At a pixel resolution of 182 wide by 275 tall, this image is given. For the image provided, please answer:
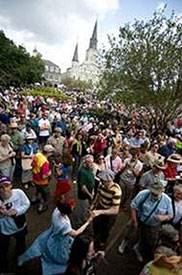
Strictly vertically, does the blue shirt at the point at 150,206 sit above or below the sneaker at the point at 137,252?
above

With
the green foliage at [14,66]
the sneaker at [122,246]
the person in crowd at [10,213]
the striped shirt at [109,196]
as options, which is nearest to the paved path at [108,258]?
the sneaker at [122,246]

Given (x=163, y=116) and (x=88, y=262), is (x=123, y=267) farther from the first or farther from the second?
(x=163, y=116)

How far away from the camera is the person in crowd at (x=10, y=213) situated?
5.17 meters

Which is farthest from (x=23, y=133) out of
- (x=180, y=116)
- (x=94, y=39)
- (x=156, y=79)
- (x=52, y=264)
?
(x=94, y=39)

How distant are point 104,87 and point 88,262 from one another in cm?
1783

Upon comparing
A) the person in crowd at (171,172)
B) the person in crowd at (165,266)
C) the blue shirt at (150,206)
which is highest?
the person in crowd at (171,172)

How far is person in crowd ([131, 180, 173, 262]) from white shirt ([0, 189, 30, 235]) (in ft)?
5.84

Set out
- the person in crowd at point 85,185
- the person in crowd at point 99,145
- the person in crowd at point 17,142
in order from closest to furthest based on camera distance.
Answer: the person in crowd at point 85,185
the person in crowd at point 17,142
the person in crowd at point 99,145

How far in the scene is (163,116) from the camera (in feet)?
66.1

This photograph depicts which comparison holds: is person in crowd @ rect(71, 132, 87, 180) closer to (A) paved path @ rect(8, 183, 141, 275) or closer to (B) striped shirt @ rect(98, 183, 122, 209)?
(A) paved path @ rect(8, 183, 141, 275)

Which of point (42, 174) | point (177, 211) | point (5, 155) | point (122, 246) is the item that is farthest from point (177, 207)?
point (5, 155)

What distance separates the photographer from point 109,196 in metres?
6.14

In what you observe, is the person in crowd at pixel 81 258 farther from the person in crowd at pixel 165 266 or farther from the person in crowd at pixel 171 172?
the person in crowd at pixel 171 172

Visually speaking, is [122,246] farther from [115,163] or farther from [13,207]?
[13,207]
